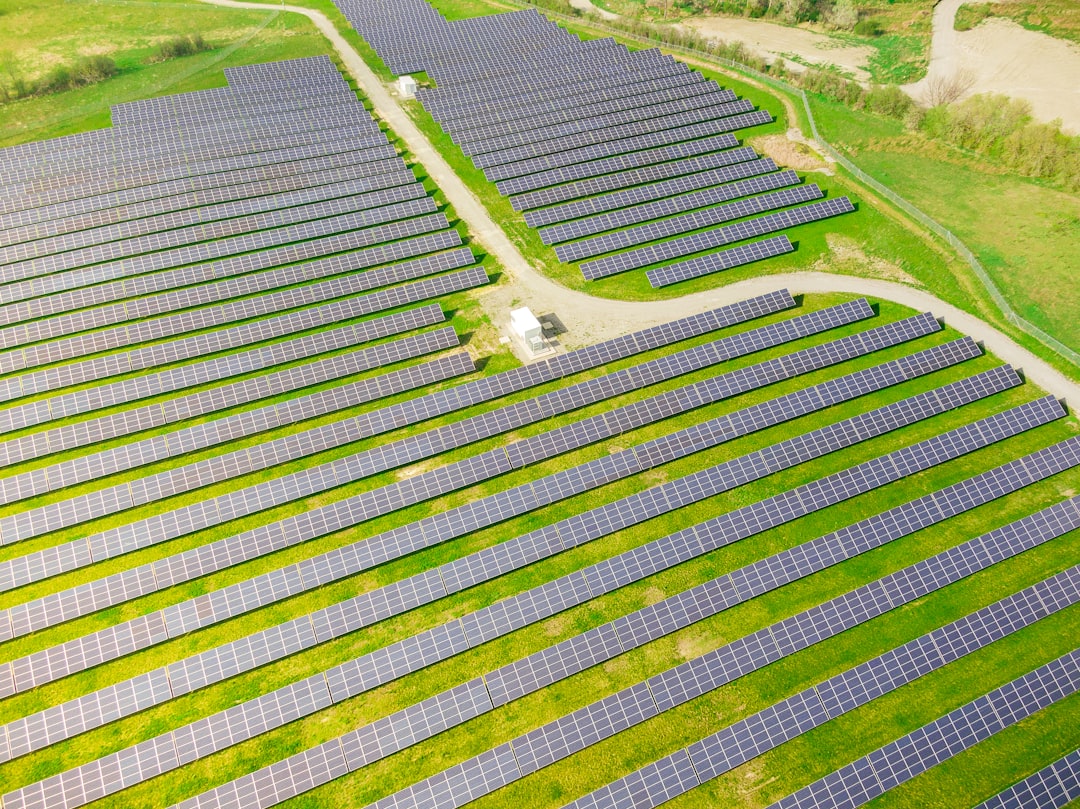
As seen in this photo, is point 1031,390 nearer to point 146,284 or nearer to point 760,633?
point 760,633

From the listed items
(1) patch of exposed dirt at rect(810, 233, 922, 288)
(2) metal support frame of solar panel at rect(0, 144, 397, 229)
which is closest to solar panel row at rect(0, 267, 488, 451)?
(2) metal support frame of solar panel at rect(0, 144, 397, 229)

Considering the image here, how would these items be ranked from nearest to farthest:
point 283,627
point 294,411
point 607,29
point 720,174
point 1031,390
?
1. point 283,627
2. point 294,411
3. point 1031,390
4. point 720,174
5. point 607,29

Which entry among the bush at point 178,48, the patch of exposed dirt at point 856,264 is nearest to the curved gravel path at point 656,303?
the patch of exposed dirt at point 856,264

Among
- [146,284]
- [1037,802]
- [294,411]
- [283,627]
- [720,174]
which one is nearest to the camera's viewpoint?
[1037,802]

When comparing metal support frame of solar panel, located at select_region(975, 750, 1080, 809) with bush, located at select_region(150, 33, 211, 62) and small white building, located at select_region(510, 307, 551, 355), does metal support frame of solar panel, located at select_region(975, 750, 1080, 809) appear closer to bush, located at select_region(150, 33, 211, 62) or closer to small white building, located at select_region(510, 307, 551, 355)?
small white building, located at select_region(510, 307, 551, 355)

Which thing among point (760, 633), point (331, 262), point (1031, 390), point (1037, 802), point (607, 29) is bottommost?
point (1037, 802)

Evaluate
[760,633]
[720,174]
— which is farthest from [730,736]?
[720,174]
